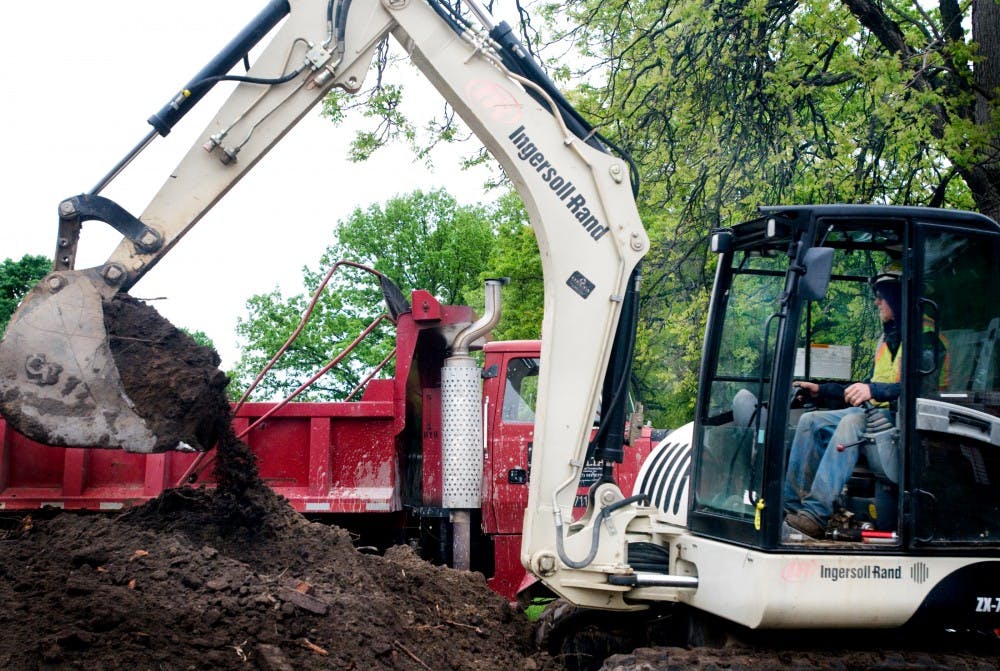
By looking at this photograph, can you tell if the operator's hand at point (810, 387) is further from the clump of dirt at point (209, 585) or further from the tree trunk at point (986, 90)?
the tree trunk at point (986, 90)

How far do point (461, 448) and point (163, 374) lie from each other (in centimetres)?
317

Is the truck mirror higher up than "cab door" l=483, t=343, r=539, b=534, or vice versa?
the truck mirror

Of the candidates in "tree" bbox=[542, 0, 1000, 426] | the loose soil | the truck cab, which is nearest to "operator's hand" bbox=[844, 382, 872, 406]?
the truck cab

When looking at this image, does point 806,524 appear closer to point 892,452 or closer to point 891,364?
point 892,452

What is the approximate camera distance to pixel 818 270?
4844 mm

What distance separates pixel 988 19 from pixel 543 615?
285 inches

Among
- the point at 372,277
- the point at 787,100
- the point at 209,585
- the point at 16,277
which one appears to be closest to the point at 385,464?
the point at 209,585

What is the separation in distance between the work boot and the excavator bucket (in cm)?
340

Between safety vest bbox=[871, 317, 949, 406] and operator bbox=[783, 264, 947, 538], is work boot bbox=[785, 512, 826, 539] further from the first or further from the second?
safety vest bbox=[871, 317, 949, 406]

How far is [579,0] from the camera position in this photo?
436 inches

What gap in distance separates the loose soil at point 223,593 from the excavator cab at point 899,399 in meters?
0.65

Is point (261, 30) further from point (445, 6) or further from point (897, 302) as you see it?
point (897, 302)

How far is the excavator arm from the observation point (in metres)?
5.75

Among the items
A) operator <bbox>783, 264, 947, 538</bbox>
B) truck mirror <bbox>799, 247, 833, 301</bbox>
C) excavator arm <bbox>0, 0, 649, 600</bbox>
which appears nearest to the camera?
truck mirror <bbox>799, 247, 833, 301</bbox>
